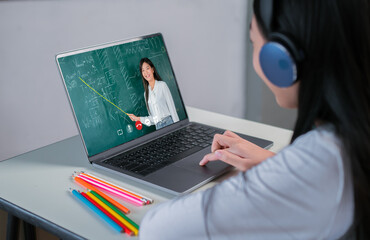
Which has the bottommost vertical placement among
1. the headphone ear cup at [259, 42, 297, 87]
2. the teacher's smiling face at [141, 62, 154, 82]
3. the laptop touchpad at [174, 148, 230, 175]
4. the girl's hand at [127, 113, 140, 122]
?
the laptop touchpad at [174, 148, 230, 175]

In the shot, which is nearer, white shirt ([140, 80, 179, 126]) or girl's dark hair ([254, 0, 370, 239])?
girl's dark hair ([254, 0, 370, 239])

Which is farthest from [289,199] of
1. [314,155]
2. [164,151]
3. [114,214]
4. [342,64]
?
[164,151]

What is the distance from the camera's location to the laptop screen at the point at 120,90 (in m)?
0.96

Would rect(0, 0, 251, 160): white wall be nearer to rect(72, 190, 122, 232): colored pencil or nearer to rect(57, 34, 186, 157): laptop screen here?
rect(57, 34, 186, 157): laptop screen

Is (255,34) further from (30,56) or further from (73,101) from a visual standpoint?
(30,56)

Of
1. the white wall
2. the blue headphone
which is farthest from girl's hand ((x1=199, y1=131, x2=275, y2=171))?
the white wall

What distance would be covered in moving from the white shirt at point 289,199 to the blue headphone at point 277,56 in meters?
0.09

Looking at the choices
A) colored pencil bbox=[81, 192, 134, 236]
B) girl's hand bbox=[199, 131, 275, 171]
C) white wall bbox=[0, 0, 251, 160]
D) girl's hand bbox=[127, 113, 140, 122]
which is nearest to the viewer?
colored pencil bbox=[81, 192, 134, 236]

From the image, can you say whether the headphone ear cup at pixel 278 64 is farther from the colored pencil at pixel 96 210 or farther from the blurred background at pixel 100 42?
the blurred background at pixel 100 42

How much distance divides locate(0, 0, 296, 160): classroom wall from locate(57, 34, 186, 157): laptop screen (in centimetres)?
58

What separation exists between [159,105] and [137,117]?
80 mm

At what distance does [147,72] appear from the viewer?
110 cm

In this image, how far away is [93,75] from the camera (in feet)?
3.25

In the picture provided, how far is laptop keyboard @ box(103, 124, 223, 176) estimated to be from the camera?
0.93 m
